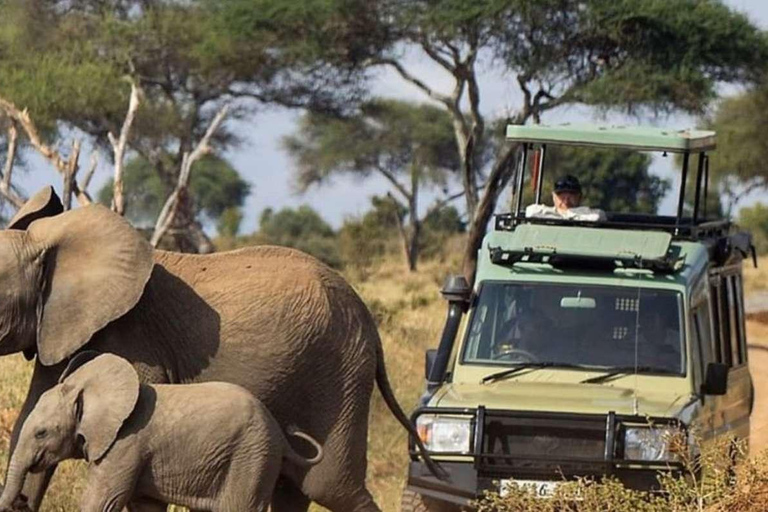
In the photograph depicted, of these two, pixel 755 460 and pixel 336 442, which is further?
pixel 336 442

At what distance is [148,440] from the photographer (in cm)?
663

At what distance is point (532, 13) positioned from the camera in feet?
80.4

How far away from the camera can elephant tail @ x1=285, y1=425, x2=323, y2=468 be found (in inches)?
276

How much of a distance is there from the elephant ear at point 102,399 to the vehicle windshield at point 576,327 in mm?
3312

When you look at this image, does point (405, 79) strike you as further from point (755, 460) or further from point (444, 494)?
point (755, 460)

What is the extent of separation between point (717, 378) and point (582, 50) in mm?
16322

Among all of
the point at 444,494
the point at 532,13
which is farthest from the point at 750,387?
the point at 532,13

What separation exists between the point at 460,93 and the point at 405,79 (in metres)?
0.75

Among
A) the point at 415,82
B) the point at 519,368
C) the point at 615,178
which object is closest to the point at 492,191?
the point at 415,82

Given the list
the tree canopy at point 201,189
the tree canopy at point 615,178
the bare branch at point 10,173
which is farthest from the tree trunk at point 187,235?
the tree canopy at point 201,189

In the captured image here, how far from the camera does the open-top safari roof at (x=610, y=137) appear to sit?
10.5 meters

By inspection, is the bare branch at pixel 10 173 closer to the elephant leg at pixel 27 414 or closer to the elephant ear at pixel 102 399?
the elephant leg at pixel 27 414

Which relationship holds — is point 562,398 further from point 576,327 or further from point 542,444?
point 576,327

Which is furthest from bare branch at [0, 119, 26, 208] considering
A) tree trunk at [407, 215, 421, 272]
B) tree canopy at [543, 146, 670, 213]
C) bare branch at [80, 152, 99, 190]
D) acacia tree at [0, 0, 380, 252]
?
tree canopy at [543, 146, 670, 213]
